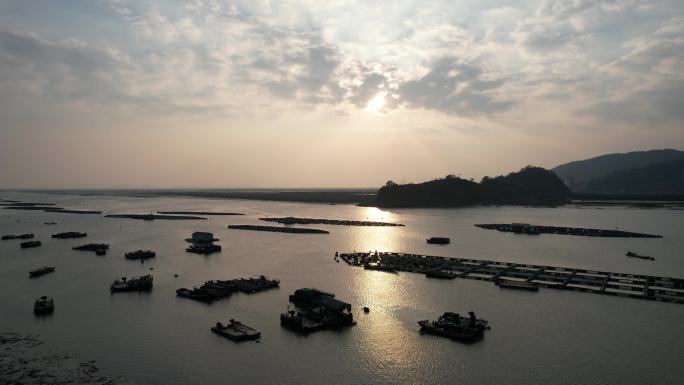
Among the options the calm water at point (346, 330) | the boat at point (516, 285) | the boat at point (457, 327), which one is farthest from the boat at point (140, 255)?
the boat at point (516, 285)

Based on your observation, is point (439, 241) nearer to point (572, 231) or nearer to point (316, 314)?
point (572, 231)

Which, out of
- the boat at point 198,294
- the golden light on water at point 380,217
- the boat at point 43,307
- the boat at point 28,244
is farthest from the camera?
the golden light on water at point 380,217

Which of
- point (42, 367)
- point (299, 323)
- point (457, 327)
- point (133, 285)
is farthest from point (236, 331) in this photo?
point (133, 285)

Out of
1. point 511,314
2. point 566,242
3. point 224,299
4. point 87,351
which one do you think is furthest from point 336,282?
point 566,242

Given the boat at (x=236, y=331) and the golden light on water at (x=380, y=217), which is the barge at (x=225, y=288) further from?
the golden light on water at (x=380, y=217)

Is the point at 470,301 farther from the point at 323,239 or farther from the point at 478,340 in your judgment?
the point at 323,239

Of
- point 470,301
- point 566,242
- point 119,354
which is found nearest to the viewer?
point 119,354

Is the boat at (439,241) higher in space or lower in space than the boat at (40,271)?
higher
